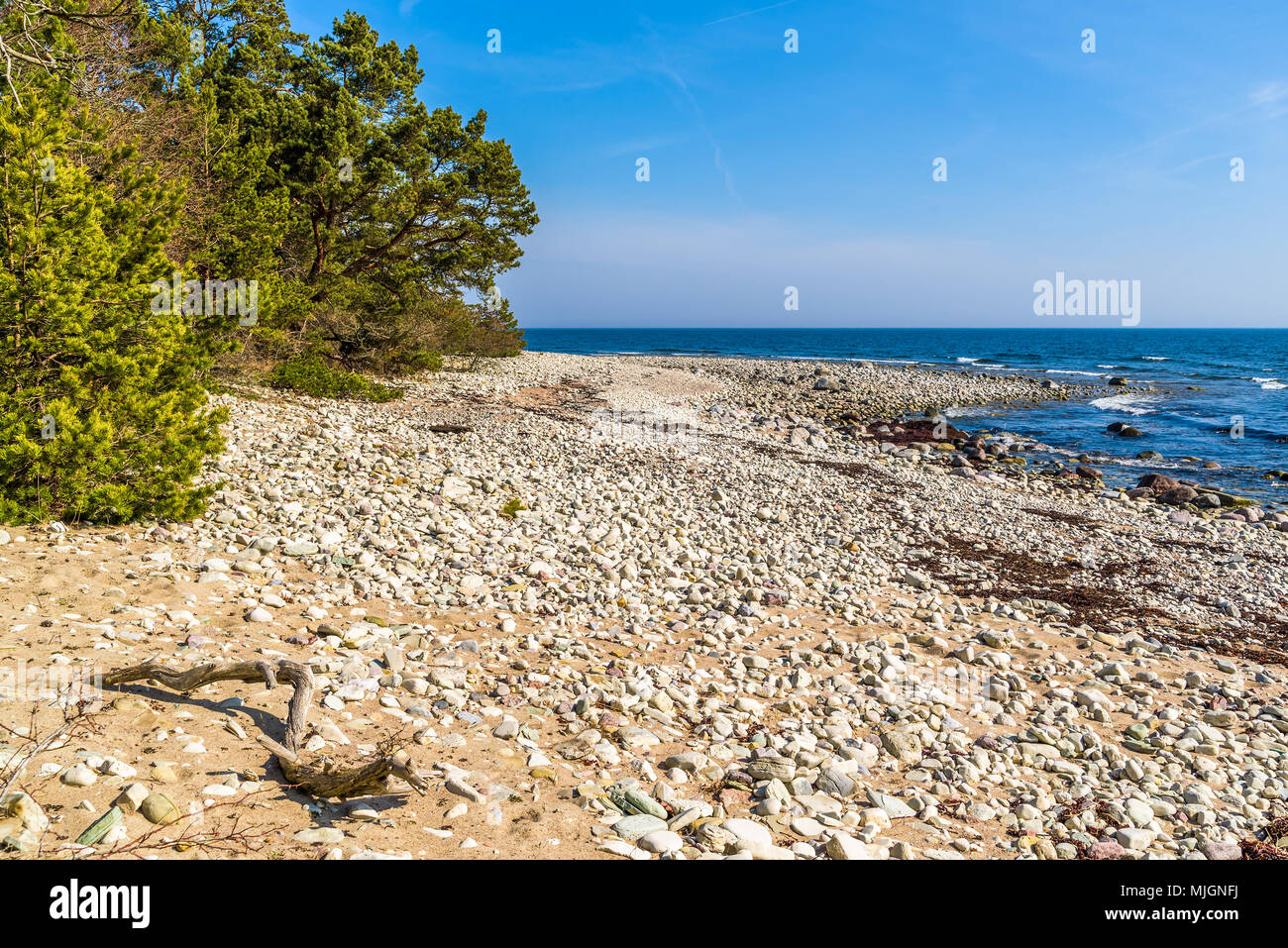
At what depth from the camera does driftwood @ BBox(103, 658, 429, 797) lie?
4160 millimetres

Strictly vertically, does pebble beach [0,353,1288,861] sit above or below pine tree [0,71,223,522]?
below

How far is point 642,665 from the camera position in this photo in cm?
723

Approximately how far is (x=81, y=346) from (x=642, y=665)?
7.05 m

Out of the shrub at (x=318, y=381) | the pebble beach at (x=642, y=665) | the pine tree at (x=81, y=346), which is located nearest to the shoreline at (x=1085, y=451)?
the pebble beach at (x=642, y=665)

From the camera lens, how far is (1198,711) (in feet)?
24.1

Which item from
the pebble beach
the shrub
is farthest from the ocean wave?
the shrub

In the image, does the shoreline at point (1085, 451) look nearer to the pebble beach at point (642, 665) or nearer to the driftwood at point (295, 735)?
the pebble beach at point (642, 665)

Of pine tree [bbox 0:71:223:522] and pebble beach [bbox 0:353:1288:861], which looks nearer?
pebble beach [bbox 0:353:1288:861]

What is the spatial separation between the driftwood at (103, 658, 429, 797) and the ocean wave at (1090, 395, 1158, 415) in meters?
42.8

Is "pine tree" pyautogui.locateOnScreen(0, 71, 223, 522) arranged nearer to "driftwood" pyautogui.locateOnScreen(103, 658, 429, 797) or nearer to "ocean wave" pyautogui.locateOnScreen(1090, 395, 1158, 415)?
"driftwood" pyautogui.locateOnScreen(103, 658, 429, 797)

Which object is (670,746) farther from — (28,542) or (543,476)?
(543,476)

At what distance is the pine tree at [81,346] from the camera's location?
23.7 feet

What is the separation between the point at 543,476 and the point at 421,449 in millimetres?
2981
